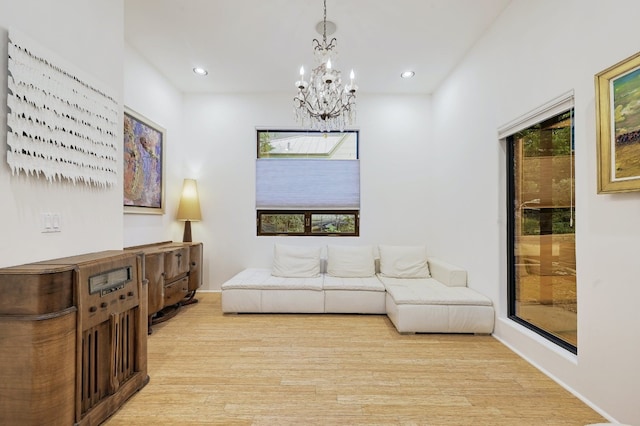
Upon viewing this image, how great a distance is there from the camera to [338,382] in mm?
2277

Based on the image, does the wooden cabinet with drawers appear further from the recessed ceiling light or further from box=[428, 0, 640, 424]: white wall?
box=[428, 0, 640, 424]: white wall

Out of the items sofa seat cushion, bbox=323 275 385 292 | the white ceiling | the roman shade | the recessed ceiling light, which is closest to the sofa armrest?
sofa seat cushion, bbox=323 275 385 292

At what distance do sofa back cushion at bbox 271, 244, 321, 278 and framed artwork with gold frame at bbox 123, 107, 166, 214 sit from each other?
1750 millimetres

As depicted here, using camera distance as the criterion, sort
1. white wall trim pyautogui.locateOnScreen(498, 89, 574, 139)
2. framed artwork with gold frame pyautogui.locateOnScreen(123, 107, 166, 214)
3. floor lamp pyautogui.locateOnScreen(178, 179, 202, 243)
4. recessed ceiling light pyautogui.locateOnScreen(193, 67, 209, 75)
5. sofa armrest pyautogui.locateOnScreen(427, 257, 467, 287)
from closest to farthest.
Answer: white wall trim pyautogui.locateOnScreen(498, 89, 574, 139) < framed artwork with gold frame pyautogui.locateOnScreen(123, 107, 166, 214) < sofa armrest pyautogui.locateOnScreen(427, 257, 467, 287) < recessed ceiling light pyautogui.locateOnScreen(193, 67, 209, 75) < floor lamp pyautogui.locateOnScreen(178, 179, 202, 243)

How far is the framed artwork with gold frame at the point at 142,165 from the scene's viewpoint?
3.48 meters

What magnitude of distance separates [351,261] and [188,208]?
2574mm

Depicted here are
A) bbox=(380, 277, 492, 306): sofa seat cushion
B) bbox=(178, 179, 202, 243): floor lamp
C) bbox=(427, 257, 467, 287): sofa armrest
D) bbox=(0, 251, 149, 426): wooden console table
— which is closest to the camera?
bbox=(0, 251, 149, 426): wooden console table

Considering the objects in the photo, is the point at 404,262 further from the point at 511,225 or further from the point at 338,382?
the point at 338,382

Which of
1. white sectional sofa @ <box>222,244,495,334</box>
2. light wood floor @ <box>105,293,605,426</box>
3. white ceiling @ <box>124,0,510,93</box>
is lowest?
light wood floor @ <box>105,293,605,426</box>

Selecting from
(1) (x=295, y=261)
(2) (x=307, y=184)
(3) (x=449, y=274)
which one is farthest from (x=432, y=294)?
(2) (x=307, y=184)

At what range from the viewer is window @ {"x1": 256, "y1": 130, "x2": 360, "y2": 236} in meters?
4.78

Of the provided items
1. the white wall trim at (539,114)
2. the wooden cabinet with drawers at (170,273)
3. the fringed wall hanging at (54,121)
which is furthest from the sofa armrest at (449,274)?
the fringed wall hanging at (54,121)

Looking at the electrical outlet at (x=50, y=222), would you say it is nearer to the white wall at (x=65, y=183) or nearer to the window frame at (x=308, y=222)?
the white wall at (x=65, y=183)

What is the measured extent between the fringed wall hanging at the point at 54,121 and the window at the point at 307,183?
2647mm
